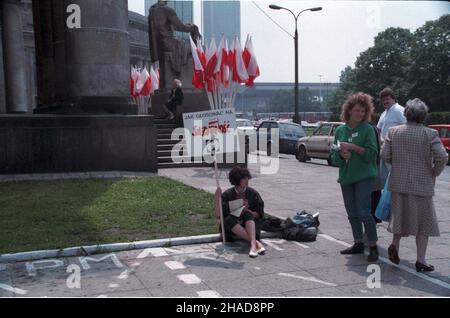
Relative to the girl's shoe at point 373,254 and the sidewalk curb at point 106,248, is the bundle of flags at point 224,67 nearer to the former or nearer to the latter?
the sidewalk curb at point 106,248

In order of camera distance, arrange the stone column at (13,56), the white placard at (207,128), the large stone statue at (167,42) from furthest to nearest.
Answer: the stone column at (13,56) → the large stone statue at (167,42) → the white placard at (207,128)

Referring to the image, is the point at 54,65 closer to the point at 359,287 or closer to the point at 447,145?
the point at 359,287

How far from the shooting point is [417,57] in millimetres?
59188

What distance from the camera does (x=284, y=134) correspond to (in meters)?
24.5

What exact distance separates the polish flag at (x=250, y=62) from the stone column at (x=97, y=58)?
4.49 m

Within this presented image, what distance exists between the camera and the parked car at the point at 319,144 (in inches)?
784

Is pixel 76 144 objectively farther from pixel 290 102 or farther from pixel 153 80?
pixel 290 102

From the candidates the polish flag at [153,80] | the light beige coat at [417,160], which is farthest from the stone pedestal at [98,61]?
the polish flag at [153,80]

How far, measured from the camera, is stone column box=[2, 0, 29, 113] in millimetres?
26281

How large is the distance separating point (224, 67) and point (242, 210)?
11308 millimetres

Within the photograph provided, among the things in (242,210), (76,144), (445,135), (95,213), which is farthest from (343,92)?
(242,210)

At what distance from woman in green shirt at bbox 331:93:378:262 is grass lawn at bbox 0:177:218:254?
6.88 feet

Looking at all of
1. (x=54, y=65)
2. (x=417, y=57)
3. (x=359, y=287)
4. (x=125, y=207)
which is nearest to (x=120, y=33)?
(x=54, y=65)

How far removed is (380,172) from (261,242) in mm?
1834
